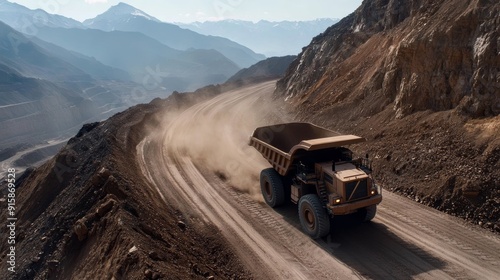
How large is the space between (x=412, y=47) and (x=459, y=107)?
431 cm

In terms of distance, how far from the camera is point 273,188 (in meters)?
13.0

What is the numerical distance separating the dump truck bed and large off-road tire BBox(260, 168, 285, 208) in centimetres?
30

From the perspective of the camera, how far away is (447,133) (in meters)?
14.5

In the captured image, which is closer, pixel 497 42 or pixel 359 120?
pixel 497 42

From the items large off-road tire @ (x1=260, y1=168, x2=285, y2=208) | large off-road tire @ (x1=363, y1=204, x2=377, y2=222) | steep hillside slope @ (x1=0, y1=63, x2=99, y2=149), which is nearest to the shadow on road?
large off-road tire @ (x1=363, y1=204, x2=377, y2=222)

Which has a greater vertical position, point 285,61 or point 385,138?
point 285,61

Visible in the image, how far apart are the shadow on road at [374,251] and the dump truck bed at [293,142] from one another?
6.81ft

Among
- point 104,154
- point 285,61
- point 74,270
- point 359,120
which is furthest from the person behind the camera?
point 285,61

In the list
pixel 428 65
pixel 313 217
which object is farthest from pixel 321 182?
pixel 428 65

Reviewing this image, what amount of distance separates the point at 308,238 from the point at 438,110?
881 cm

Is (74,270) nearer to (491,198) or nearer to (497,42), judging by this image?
(491,198)

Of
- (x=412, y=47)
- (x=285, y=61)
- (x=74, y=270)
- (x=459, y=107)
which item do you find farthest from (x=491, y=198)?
(x=285, y=61)

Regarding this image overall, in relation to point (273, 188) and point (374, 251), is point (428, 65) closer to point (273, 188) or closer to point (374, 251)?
point (273, 188)

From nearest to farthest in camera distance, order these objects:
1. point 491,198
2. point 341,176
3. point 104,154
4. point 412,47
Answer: point 341,176
point 491,198
point 104,154
point 412,47
